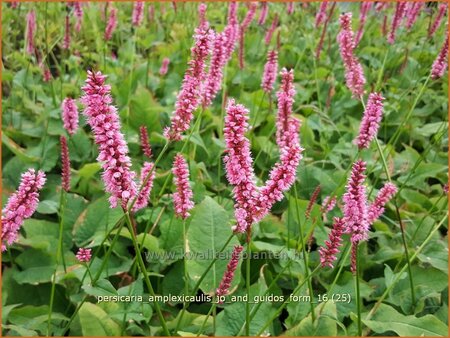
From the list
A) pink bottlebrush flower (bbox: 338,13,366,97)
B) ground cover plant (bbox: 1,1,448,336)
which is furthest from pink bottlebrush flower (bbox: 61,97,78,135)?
pink bottlebrush flower (bbox: 338,13,366,97)

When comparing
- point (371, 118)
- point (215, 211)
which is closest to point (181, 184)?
point (215, 211)

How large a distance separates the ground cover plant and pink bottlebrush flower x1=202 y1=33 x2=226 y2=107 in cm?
1

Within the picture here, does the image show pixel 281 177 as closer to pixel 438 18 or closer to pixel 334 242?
pixel 334 242

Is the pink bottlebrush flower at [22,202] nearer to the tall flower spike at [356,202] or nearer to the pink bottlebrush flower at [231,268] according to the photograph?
the pink bottlebrush flower at [231,268]

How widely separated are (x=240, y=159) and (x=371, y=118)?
831 mm

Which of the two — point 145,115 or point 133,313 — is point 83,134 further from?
point 133,313

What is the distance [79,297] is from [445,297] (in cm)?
177

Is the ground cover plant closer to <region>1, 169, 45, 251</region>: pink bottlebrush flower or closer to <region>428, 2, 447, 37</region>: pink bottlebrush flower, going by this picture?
<region>1, 169, 45, 251</region>: pink bottlebrush flower

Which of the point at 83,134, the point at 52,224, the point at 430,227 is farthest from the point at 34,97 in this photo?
the point at 430,227

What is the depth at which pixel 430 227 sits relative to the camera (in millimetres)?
2818

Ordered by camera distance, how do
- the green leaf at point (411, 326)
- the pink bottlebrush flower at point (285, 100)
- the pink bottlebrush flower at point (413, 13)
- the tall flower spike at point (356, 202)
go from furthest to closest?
the pink bottlebrush flower at point (413, 13)
the green leaf at point (411, 326)
the pink bottlebrush flower at point (285, 100)
the tall flower spike at point (356, 202)

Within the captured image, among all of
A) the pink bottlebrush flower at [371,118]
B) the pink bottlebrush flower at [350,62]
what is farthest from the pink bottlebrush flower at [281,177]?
the pink bottlebrush flower at [350,62]

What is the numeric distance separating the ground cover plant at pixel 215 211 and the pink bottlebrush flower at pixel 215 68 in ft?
0.03

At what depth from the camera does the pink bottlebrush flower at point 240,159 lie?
4.72 ft
